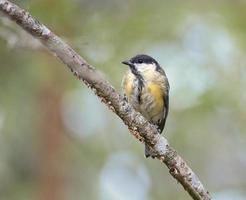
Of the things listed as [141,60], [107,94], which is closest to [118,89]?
[141,60]

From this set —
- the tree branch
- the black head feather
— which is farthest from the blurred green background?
the tree branch

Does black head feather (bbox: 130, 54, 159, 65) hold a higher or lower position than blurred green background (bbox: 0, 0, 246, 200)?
lower

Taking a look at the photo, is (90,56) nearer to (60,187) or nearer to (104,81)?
(60,187)

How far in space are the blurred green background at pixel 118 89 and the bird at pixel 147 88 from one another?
2229 millimetres

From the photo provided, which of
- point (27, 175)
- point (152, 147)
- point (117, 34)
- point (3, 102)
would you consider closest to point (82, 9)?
point (117, 34)

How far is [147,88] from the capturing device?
15.2 ft

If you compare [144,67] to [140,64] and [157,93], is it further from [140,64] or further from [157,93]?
[157,93]

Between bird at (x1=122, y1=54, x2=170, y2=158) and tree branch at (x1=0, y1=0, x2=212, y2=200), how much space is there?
1024mm

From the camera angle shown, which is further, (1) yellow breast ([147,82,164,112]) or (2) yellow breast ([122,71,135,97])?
(1) yellow breast ([147,82,164,112])

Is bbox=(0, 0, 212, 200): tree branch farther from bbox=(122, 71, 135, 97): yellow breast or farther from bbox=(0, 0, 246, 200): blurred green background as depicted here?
bbox=(0, 0, 246, 200): blurred green background

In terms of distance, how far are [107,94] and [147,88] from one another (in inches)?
56.8

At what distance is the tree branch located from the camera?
10.0 feet

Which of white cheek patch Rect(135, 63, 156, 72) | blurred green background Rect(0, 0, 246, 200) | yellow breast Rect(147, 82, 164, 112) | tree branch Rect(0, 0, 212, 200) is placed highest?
blurred green background Rect(0, 0, 246, 200)

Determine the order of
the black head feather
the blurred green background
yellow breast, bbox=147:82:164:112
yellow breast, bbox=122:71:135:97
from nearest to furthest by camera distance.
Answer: yellow breast, bbox=122:71:135:97 < yellow breast, bbox=147:82:164:112 < the black head feather < the blurred green background
